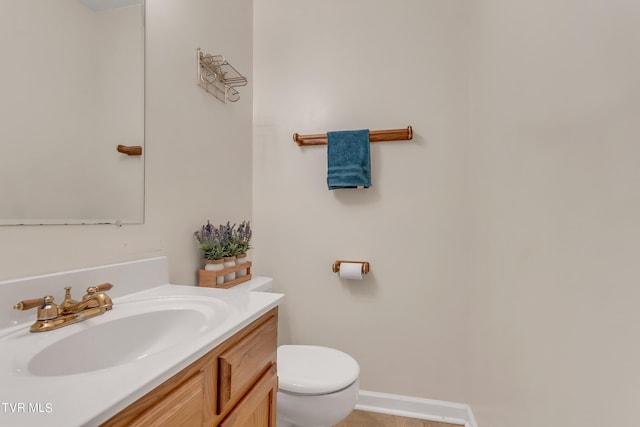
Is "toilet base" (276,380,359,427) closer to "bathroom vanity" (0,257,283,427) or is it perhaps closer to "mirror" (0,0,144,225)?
"bathroom vanity" (0,257,283,427)

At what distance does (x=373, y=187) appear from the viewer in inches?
70.1

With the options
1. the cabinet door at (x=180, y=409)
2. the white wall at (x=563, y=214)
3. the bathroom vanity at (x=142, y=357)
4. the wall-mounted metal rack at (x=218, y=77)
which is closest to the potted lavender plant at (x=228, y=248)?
the bathroom vanity at (x=142, y=357)

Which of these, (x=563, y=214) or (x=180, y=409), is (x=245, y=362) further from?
(x=563, y=214)

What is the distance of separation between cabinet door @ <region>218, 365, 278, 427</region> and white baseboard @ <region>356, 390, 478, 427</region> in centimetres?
97

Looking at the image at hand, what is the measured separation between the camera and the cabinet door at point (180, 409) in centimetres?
50

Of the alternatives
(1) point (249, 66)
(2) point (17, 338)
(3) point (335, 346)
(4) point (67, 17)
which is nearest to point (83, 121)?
(4) point (67, 17)

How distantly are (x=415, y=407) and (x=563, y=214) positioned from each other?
144 cm

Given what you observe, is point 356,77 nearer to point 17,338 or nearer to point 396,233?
point 396,233

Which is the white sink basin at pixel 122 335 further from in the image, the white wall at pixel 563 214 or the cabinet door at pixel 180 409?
the white wall at pixel 563 214

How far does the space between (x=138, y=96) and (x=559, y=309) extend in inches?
55.8

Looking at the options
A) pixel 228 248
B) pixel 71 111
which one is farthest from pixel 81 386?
pixel 228 248

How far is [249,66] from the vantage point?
1.93 meters

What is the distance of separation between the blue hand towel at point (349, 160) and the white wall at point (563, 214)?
2.03 ft

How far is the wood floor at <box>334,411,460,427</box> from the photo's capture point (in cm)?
163
